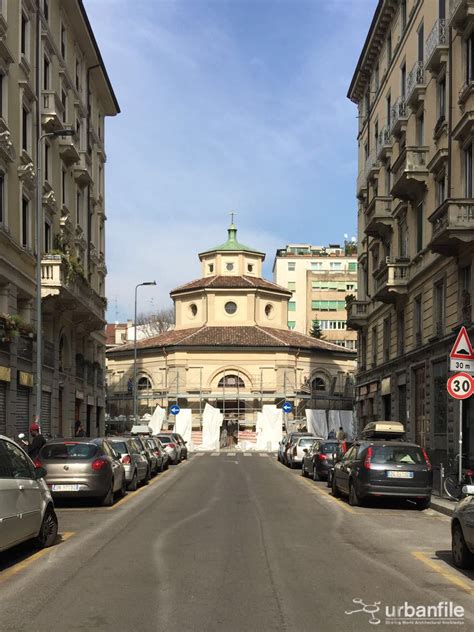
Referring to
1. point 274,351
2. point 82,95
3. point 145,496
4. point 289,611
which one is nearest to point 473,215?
point 145,496

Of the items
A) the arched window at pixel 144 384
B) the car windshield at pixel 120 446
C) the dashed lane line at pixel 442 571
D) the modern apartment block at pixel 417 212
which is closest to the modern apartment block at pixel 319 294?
the arched window at pixel 144 384

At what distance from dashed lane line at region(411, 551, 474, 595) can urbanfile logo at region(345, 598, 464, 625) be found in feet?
2.89

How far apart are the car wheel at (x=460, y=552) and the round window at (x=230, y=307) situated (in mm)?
65834

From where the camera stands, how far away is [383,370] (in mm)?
40219

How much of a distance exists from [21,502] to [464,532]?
204 inches

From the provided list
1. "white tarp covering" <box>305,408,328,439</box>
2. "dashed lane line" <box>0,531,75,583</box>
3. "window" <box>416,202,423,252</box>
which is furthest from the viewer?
"white tarp covering" <box>305,408,328,439</box>

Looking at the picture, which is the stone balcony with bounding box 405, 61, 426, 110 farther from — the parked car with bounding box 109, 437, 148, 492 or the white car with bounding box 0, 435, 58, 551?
the white car with bounding box 0, 435, 58, 551

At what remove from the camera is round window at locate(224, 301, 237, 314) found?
76.0 metres

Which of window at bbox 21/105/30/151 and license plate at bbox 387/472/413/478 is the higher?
window at bbox 21/105/30/151

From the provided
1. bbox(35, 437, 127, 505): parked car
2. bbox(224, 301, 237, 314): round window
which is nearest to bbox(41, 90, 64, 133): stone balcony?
bbox(35, 437, 127, 505): parked car

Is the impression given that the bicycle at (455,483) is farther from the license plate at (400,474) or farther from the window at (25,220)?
the window at (25,220)

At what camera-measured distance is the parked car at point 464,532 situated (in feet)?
31.2

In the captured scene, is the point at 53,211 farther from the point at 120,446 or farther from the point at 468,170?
the point at 468,170

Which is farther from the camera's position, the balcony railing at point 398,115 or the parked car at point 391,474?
the balcony railing at point 398,115
